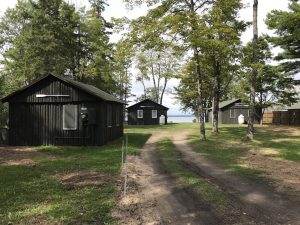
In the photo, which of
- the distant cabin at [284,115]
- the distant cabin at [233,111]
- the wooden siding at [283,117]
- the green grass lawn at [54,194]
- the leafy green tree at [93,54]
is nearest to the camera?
the green grass lawn at [54,194]

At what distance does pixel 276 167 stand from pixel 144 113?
4291cm

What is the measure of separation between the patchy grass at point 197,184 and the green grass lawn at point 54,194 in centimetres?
218

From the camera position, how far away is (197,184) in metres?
11.6

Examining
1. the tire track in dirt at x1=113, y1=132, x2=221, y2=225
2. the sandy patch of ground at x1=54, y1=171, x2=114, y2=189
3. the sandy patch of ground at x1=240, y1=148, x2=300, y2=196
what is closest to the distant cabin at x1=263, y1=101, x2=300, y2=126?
the sandy patch of ground at x1=240, y1=148, x2=300, y2=196

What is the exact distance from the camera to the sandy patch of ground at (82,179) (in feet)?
39.1

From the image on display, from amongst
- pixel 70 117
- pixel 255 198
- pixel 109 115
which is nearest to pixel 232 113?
pixel 109 115

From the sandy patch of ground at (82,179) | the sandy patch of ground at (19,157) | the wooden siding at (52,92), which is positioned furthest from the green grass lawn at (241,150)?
the sandy patch of ground at (19,157)

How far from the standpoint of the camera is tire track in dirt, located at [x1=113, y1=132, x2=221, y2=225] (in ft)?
26.5

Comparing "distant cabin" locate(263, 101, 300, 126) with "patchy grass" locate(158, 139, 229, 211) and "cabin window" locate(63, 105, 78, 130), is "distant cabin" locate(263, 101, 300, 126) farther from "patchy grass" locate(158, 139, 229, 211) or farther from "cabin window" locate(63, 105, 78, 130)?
"patchy grass" locate(158, 139, 229, 211)

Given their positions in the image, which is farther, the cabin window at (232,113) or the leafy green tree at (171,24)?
the cabin window at (232,113)

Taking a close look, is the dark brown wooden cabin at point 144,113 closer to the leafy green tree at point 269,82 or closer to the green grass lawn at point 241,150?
the leafy green tree at point 269,82

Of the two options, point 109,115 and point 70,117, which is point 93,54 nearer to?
point 109,115

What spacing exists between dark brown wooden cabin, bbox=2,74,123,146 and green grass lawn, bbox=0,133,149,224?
630 cm

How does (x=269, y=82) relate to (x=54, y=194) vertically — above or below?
above
